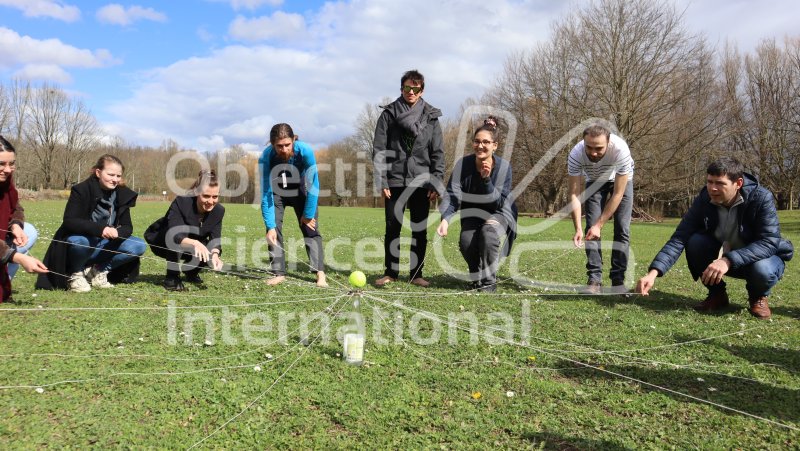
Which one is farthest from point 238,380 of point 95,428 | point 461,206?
point 461,206

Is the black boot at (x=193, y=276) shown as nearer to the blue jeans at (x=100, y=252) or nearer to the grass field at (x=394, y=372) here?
the grass field at (x=394, y=372)

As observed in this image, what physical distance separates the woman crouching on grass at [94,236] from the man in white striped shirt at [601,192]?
16.6 ft

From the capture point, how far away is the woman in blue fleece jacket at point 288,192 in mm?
6273

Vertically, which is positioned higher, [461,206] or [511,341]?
[461,206]

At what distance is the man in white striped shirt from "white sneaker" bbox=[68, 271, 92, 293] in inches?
209

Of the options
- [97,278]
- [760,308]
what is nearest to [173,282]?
[97,278]

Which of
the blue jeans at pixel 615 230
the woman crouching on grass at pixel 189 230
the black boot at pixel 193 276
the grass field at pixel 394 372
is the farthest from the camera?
the black boot at pixel 193 276

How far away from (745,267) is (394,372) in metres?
3.84

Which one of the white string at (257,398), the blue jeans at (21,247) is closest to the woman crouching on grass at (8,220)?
the blue jeans at (21,247)

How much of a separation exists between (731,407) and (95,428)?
358cm

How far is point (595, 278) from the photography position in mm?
6199

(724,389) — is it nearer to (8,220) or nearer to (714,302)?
(714,302)

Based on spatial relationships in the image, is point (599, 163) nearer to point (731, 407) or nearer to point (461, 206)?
point (461, 206)

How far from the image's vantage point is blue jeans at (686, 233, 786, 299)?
5.09 m
